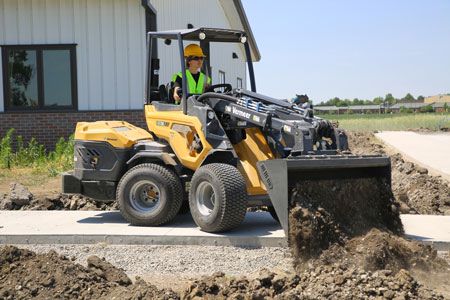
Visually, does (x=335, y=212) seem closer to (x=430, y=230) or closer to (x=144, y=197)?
(x=430, y=230)

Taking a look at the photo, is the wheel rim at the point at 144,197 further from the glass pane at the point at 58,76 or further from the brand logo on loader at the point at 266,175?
the glass pane at the point at 58,76

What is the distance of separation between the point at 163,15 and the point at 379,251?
1358 centimetres

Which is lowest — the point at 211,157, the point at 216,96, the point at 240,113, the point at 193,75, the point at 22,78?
the point at 211,157

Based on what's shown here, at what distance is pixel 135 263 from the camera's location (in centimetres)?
741

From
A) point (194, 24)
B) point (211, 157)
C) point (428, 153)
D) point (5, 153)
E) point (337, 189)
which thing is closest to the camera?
point (337, 189)

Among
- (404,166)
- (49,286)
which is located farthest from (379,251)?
(404,166)

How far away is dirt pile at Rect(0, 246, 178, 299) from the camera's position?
563 centimetres

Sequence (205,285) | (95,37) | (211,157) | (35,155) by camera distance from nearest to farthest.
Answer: (205,285) < (211,157) < (35,155) < (95,37)

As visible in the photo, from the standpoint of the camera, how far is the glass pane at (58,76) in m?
17.2

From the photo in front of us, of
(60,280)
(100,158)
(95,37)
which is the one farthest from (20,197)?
(95,37)

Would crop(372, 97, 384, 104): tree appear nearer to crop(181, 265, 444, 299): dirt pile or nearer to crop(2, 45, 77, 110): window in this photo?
crop(2, 45, 77, 110): window

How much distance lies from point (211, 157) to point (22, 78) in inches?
413

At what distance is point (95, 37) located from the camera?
17094mm

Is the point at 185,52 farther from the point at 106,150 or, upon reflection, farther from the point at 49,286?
the point at 49,286
